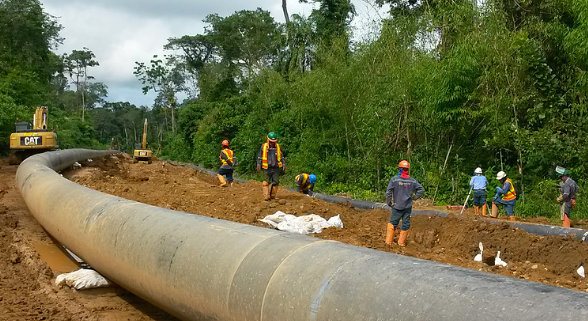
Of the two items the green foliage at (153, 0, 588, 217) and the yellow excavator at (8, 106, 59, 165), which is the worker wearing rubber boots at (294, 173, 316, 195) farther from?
the yellow excavator at (8, 106, 59, 165)

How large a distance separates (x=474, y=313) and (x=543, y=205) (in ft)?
44.5

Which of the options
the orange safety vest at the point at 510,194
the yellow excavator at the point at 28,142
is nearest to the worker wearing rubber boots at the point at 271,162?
the orange safety vest at the point at 510,194

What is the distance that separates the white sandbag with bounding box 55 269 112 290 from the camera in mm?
4816

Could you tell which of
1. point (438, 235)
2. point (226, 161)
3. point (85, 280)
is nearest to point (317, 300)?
point (85, 280)

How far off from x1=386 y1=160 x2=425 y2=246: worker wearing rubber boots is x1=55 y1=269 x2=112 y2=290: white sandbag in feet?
→ 15.8

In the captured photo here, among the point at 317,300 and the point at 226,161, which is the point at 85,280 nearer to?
the point at 317,300

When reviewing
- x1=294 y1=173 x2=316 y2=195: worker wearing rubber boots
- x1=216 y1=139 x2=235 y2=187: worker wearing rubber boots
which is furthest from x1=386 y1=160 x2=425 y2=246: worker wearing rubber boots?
x1=216 y1=139 x2=235 y2=187: worker wearing rubber boots

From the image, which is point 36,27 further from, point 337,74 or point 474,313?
point 474,313

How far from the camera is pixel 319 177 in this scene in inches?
822

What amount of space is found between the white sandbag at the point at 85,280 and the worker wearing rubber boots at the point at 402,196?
482cm

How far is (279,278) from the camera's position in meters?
2.69

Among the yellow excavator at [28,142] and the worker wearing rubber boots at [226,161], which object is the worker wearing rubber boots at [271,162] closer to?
the worker wearing rubber boots at [226,161]

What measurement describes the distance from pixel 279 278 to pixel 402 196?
5.92 metres

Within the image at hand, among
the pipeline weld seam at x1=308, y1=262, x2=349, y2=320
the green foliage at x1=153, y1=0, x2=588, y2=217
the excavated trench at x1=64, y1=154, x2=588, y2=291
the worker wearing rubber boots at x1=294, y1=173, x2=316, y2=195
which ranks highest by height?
the green foliage at x1=153, y1=0, x2=588, y2=217
